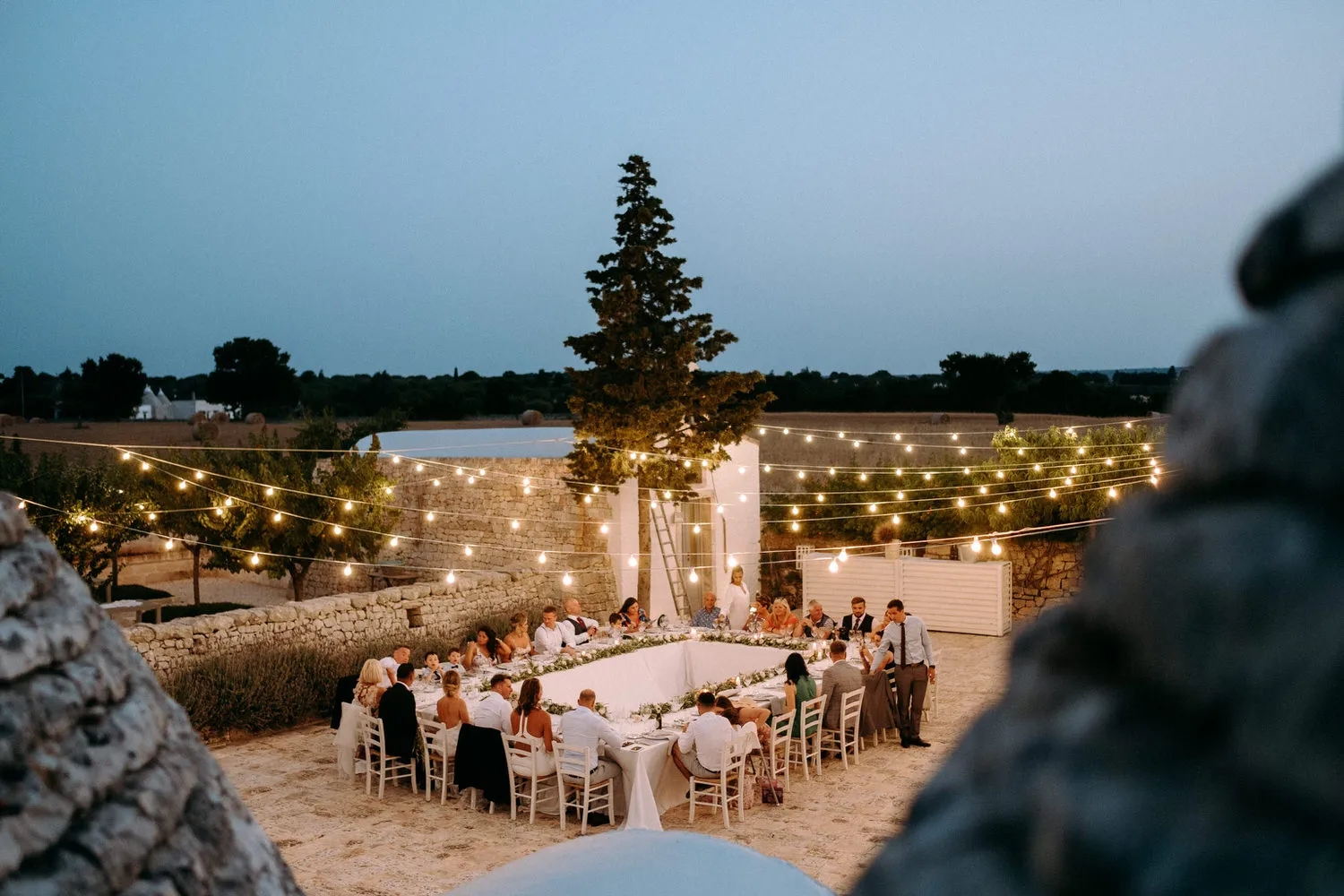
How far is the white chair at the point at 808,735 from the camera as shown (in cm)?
956

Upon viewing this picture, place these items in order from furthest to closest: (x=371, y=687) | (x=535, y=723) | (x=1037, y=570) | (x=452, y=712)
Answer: (x=1037, y=570)
(x=371, y=687)
(x=452, y=712)
(x=535, y=723)

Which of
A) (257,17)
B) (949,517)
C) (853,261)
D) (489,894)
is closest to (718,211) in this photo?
(853,261)

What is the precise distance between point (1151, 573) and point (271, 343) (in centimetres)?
4614

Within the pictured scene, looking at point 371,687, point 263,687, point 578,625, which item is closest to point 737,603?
point 578,625

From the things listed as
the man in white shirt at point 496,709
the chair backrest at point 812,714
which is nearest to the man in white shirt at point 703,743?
the chair backrest at point 812,714

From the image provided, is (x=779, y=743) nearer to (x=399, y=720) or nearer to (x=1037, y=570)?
(x=399, y=720)

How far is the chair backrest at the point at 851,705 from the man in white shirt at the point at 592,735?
2.68 metres

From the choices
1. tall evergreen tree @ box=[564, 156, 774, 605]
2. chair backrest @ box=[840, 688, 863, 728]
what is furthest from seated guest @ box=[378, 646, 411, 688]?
tall evergreen tree @ box=[564, 156, 774, 605]

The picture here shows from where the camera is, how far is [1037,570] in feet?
56.5

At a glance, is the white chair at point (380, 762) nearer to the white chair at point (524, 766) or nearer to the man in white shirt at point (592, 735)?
the white chair at point (524, 766)

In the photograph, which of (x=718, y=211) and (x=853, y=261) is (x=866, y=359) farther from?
(x=718, y=211)

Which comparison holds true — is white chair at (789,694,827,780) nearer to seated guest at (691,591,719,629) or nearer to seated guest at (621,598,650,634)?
seated guest at (691,591,719,629)

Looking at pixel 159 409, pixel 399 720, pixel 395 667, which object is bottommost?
pixel 399 720

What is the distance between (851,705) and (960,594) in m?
7.24
